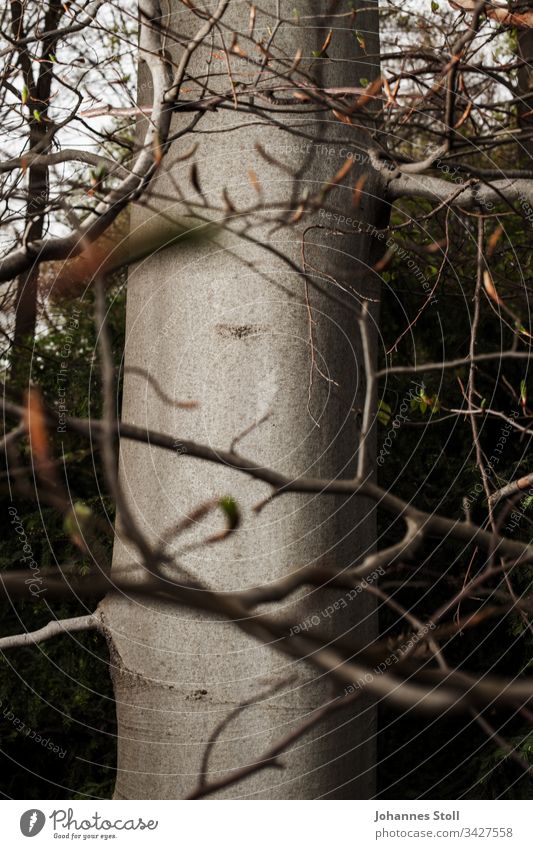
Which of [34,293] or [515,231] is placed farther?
[515,231]

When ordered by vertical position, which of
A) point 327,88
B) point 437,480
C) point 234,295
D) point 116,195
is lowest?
point 437,480

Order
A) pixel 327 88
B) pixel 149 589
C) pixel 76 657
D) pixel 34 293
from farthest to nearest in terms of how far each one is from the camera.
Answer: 1. pixel 76 657
2. pixel 34 293
3. pixel 327 88
4. pixel 149 589

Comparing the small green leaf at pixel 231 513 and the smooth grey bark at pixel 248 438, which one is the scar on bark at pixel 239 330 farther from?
the small green leaf at pixel 231 513

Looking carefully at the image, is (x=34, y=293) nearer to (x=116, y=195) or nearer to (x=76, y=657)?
(x=116, y=195)

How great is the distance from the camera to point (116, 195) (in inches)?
35.1

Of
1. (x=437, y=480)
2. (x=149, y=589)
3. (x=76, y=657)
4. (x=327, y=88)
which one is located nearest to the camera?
(x=149, y=589)
